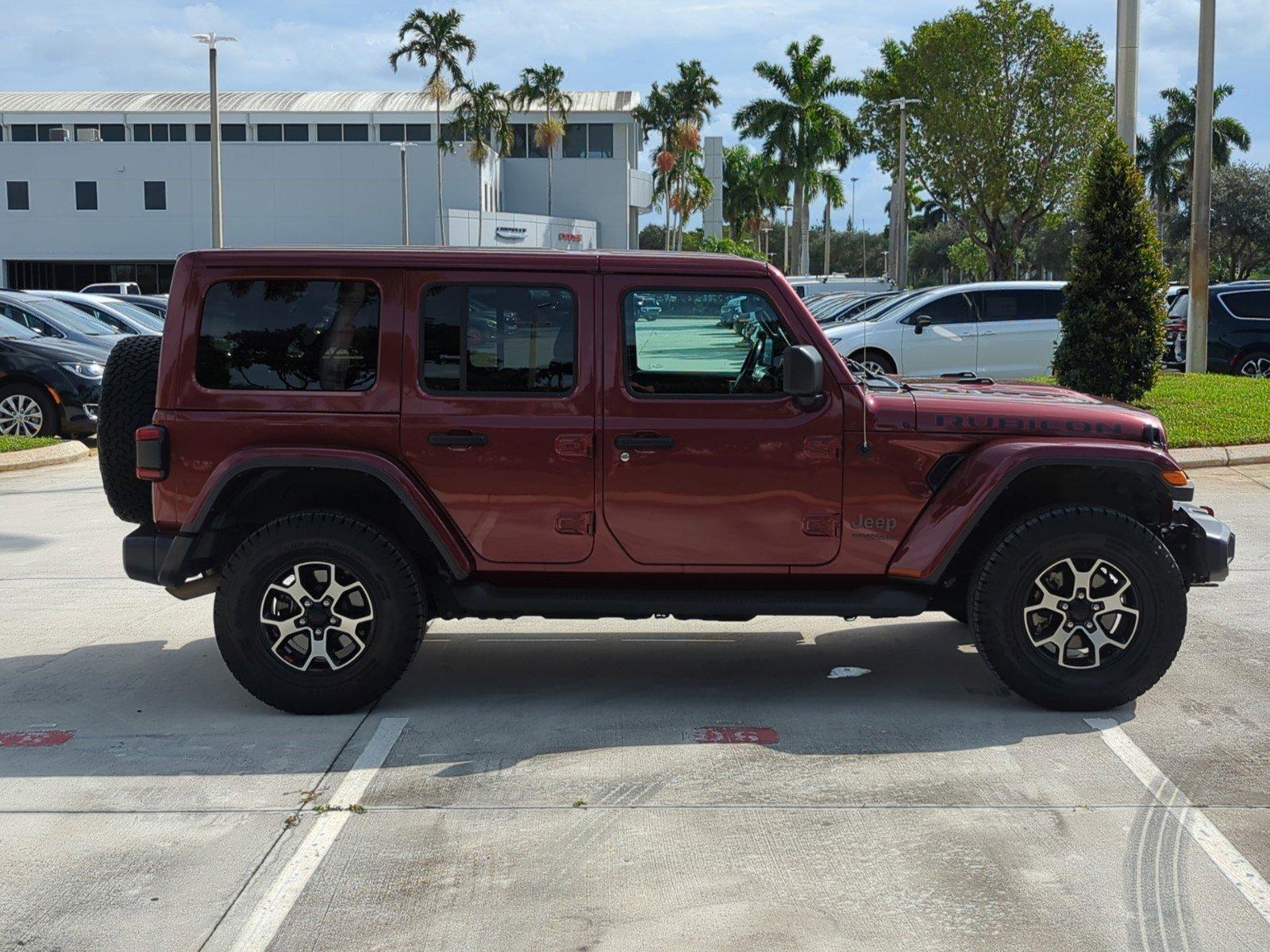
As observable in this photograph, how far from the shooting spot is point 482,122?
70125mm

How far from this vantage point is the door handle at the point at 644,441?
5734 mm

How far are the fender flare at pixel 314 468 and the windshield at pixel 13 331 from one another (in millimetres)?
10596

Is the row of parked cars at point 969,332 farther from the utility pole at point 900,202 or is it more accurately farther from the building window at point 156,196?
the building window at point 156,196

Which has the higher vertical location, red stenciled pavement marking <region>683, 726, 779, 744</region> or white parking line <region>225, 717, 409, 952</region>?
red stenciled pavement marking <region>683, 726, 779, 744</region>

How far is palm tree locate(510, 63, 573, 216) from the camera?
73750mm

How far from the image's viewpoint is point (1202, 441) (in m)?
14.0

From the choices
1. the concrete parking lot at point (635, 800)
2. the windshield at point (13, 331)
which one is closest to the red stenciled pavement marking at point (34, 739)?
the concrete parking lot at point (635, 800)

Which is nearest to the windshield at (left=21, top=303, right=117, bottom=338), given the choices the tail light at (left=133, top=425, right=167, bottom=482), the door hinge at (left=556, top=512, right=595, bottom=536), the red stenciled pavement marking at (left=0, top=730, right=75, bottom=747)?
the tail light at (left=133, top=425, right=167, bottom=482)

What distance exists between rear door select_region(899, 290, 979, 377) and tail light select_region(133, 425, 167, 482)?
1417 cm

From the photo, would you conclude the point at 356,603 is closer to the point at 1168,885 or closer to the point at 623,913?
the point at 623,913

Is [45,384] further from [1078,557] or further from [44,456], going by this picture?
[1078,557]

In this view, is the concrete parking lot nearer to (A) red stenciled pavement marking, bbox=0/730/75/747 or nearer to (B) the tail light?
(A) red stenciled pavement marking, bbox=0/730/75/747

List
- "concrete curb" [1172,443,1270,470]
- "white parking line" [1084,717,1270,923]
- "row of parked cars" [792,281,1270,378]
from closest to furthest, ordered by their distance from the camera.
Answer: "white parking line" [1084,717,1270,923] → "concrete curb" [1172,443,1270,470] → "row of parked cars" [792,281,1270,378]

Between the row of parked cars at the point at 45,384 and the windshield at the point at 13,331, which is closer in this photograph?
the row of parked cars at the point at 45,384
